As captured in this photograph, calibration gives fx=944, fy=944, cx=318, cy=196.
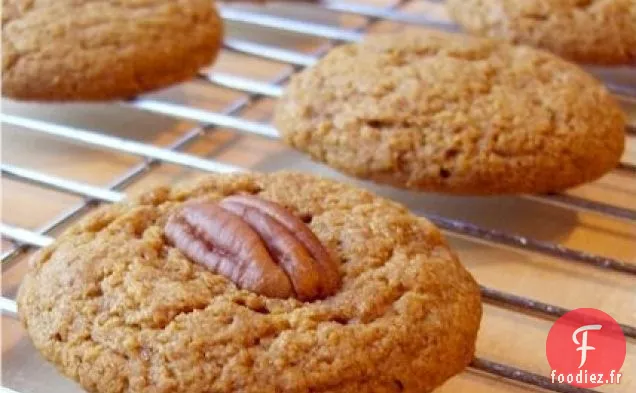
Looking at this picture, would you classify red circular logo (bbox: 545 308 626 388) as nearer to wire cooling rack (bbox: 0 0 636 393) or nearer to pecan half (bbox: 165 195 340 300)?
wire cooling rack (bbox: 0 0 636 393)

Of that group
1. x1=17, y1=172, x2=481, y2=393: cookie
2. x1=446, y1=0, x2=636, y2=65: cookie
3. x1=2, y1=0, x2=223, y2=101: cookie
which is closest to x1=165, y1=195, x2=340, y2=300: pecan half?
x1=17, y1=172, x2=481, y2=393: cookie

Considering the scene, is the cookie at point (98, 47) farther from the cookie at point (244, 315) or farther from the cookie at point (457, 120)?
the cookie at point (244, 315)

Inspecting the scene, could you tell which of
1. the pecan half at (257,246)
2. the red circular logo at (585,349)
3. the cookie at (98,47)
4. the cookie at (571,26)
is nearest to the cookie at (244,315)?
the pecan half at (257,246)

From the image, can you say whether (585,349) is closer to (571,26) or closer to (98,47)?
(571,26)

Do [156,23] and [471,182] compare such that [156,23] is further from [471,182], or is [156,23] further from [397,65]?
[471,182]

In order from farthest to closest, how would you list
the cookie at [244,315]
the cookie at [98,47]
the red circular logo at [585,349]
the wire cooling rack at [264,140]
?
the cookie at [98,47] < the wire cooling rack at [264,140] < the red circular logo at [585,349] < the cookie at [244,315]
